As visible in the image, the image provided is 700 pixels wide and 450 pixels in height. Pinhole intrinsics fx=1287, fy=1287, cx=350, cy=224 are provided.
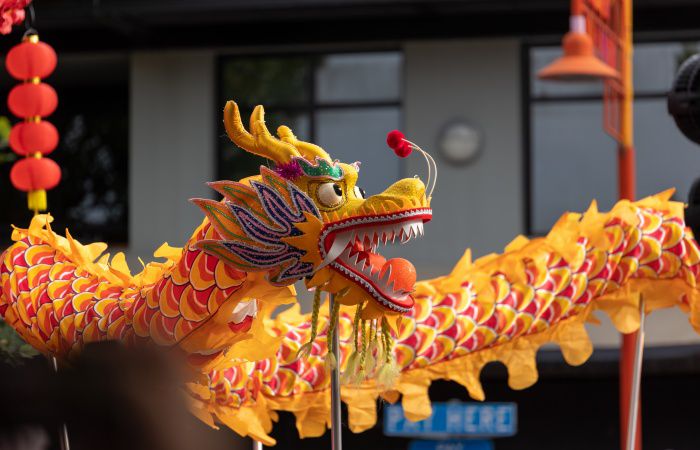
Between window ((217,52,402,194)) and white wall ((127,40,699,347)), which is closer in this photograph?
white wall ((127,40,699,347))

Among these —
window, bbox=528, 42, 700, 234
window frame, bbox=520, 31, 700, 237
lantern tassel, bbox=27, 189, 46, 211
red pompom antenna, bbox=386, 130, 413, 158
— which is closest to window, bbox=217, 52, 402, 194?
window frame, bbox=520, 31, 700, 237

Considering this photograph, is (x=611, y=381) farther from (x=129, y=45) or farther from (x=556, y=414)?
(x=129, y=45)

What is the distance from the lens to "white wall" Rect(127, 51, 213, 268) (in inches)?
354

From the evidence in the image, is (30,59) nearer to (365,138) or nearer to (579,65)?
(579,65)

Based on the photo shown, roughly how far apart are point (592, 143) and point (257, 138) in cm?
610

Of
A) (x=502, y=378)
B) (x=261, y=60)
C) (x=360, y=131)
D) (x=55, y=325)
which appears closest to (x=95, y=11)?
(x=261, y=60)

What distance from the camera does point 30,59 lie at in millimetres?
4066

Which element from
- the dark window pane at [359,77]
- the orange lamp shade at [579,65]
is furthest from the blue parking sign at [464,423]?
the dark window pane at [359,77]

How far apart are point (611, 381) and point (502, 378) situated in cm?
54

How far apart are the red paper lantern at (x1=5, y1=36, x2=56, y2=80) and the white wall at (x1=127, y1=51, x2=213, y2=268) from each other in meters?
4.87

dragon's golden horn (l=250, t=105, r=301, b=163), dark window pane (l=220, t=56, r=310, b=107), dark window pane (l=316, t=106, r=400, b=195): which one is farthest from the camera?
dark window pane (l=220, t=56, r=310, b=107)

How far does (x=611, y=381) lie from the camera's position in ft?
21.0

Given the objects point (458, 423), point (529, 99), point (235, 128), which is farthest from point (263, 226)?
point (529, 99)

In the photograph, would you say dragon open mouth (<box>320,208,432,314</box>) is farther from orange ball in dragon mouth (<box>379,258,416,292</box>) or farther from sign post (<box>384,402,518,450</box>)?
sign post (<box>384,402,518,450</box>)
